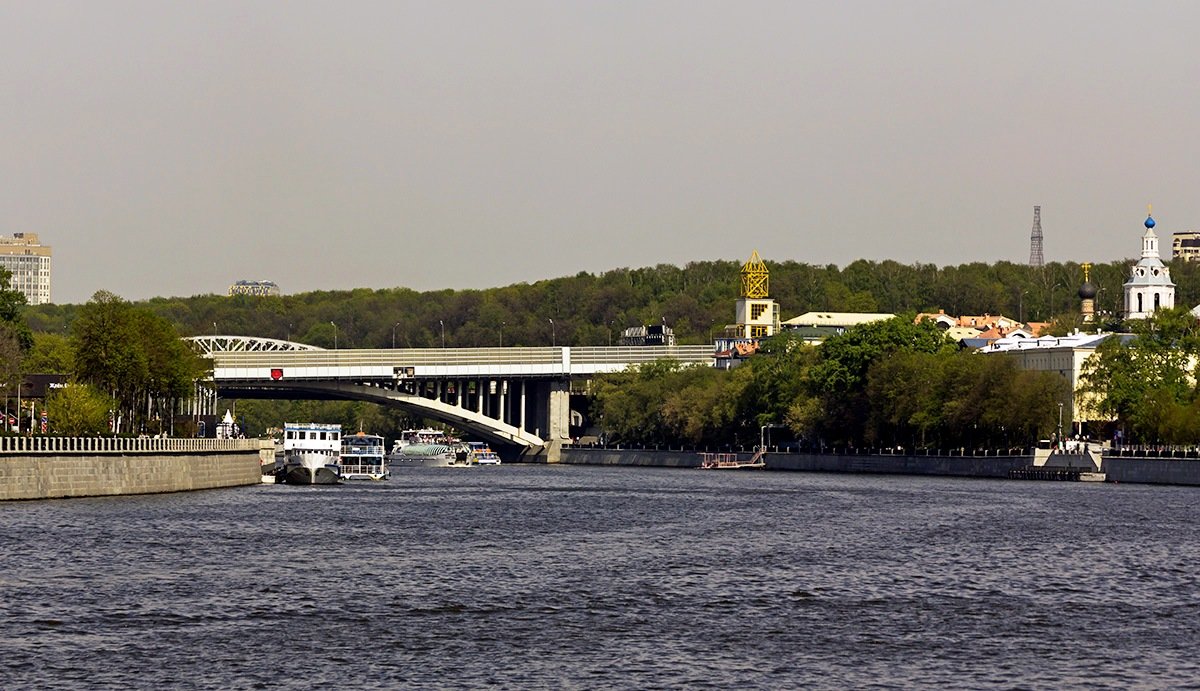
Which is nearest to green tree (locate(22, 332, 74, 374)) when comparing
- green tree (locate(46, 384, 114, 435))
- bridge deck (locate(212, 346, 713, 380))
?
green tree (locate(46, 384, 114, 435))

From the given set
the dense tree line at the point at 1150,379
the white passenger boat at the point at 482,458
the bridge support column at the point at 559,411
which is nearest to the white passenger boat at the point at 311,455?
the dense tree line at the point at 1150,379

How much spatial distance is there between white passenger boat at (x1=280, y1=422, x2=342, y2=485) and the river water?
27565mm

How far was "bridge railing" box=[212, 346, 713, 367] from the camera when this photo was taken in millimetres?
157625

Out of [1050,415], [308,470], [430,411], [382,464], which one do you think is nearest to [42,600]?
[308,470]

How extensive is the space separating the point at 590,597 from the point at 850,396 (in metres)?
95.1

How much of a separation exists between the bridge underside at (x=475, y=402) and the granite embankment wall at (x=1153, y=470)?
6367 centimetres

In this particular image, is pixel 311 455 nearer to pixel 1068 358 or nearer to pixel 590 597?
pixel 1068 358

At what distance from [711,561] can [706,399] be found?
355 feet

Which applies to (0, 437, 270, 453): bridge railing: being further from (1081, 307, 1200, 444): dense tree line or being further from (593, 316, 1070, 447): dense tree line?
(1081, 307, 1200, 444): dense tree line

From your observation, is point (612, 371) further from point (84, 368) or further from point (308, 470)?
point (84, 368)

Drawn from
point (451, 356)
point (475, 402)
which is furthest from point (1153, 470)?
point (475, 402)

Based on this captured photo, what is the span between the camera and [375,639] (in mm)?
37094

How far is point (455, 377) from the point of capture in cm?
16438

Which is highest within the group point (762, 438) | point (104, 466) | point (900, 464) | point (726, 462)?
point (762, 438)
